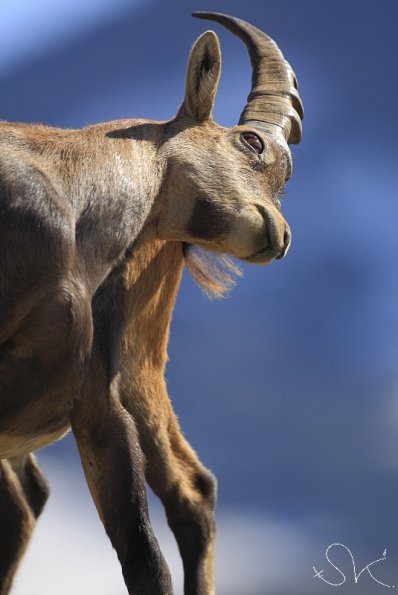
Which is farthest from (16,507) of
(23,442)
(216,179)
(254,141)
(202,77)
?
(202,77)

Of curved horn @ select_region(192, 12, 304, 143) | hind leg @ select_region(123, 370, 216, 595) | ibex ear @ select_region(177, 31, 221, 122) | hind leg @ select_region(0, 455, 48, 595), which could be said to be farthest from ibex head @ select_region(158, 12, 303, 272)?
hind leg @ select_region(0, 455, 48, 595)

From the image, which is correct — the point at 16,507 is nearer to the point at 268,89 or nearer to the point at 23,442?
the point at 23,442

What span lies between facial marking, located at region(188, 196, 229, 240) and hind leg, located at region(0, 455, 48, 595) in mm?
1520

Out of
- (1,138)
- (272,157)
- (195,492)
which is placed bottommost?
(195,492)

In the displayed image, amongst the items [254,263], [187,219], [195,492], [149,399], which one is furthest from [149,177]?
[195,492]

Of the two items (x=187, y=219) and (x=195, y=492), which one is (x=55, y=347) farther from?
(x=195, y=492)

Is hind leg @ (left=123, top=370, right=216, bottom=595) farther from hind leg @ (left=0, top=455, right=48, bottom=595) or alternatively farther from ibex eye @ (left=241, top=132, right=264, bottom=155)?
ibex eye @ (left=241, top=132, right=264, bottom=155)

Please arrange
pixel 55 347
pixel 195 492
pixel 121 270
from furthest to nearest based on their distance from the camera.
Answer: pixel 195 492, pixel 121 270, pixel 55 347

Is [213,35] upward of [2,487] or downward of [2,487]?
upward

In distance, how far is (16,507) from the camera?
20.4ft

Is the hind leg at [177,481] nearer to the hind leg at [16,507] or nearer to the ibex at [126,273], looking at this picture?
the ibex at [126,273]

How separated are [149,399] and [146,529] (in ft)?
2.65

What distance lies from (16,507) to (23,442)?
885 mm

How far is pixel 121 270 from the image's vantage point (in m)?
5.69
